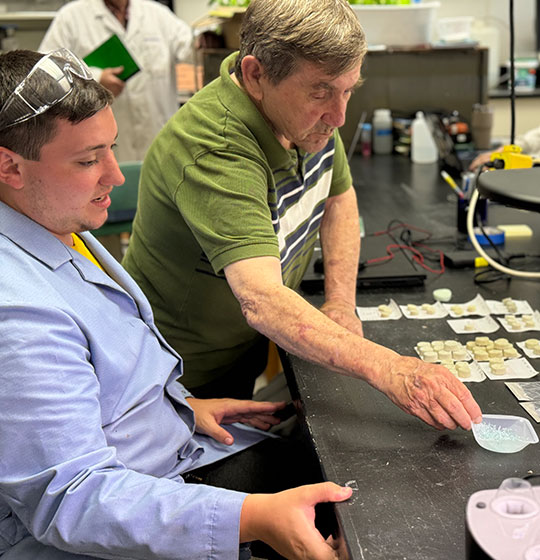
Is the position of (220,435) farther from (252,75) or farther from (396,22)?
(396,22)

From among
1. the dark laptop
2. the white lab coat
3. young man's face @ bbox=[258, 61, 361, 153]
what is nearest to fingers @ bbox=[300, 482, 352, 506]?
young man's face @ bbox=[258, 61, 361, 153]

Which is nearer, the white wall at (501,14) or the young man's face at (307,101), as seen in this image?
the young man's face at (307,101)

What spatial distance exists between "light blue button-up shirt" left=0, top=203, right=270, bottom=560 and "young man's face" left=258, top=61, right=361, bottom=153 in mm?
489

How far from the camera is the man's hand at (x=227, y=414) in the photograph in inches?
54.5

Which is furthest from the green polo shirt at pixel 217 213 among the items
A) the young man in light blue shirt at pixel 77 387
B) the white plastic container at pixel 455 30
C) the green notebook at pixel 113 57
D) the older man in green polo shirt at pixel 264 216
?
the white plastic container at pixel 455 30

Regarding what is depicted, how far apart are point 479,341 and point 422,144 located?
191 centimetres

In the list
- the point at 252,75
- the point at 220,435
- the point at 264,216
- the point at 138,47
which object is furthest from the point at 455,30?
the point at 220,435

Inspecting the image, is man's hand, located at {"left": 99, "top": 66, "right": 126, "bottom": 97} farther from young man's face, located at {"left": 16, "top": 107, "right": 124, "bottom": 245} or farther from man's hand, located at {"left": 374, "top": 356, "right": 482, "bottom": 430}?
man's hand, located at {"left": 374, "top": 356, "right": 482, "bottom": 430}

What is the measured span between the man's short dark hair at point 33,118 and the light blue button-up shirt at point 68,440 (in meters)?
0.10

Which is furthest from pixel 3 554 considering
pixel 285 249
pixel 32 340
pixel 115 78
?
pixel 115 78

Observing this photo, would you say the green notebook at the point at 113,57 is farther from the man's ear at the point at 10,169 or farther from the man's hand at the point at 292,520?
the man's hand at the point at 292,520

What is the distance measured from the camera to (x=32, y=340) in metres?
0.90

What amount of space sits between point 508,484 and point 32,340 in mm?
569

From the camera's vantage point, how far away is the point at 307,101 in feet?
4.27
